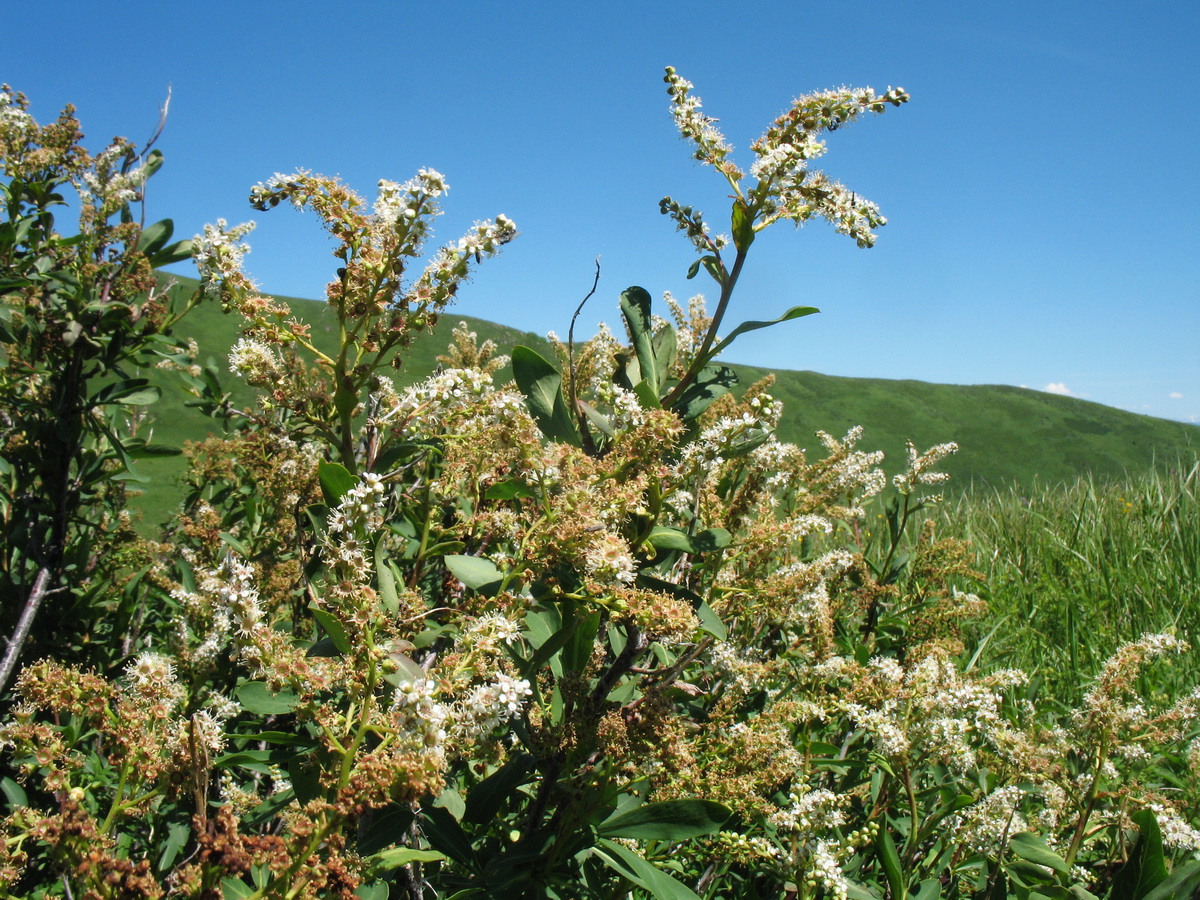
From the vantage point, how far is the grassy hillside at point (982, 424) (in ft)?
37.8

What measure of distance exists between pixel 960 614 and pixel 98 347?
274 cm

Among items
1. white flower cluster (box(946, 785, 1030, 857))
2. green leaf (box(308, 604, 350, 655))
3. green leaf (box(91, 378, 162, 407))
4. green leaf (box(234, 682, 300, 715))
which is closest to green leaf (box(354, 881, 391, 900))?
green leaf (box(234, 682, 300, 715))

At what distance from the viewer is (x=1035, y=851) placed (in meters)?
1.66

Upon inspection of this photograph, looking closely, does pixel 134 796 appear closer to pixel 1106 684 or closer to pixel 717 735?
pixel 717 735

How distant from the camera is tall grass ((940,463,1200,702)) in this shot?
3.83m

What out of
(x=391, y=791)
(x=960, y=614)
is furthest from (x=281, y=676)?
(x=960, y=614)

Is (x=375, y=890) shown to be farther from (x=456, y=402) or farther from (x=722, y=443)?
(x=722, y=443)

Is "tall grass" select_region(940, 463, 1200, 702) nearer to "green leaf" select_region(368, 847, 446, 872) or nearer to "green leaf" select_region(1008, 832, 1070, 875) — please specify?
"green leaf" select_region(1008, 832, 1070, 875)

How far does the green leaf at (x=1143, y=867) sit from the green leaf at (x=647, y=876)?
2.96ft

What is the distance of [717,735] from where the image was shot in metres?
1.77

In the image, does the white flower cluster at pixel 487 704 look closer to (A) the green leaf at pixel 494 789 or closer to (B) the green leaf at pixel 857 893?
(A) the green leaf at pixel 494 789

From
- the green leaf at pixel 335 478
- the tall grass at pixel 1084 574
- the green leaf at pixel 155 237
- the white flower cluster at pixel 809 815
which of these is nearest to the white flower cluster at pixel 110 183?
the green leaf at pixel 155 237

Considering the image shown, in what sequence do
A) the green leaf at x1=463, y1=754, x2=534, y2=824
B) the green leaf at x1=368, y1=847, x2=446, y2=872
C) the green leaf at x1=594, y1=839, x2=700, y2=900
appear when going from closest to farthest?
the green leaf at x1=368, y1=847, x2=446, y2=872, the green leaf at x1=594, y1=839, x2=700, y2=900, the green leaf at x1=463, y1=754, x2=534, y2=824

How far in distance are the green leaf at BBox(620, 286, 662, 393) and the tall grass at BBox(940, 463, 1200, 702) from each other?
259 cm
